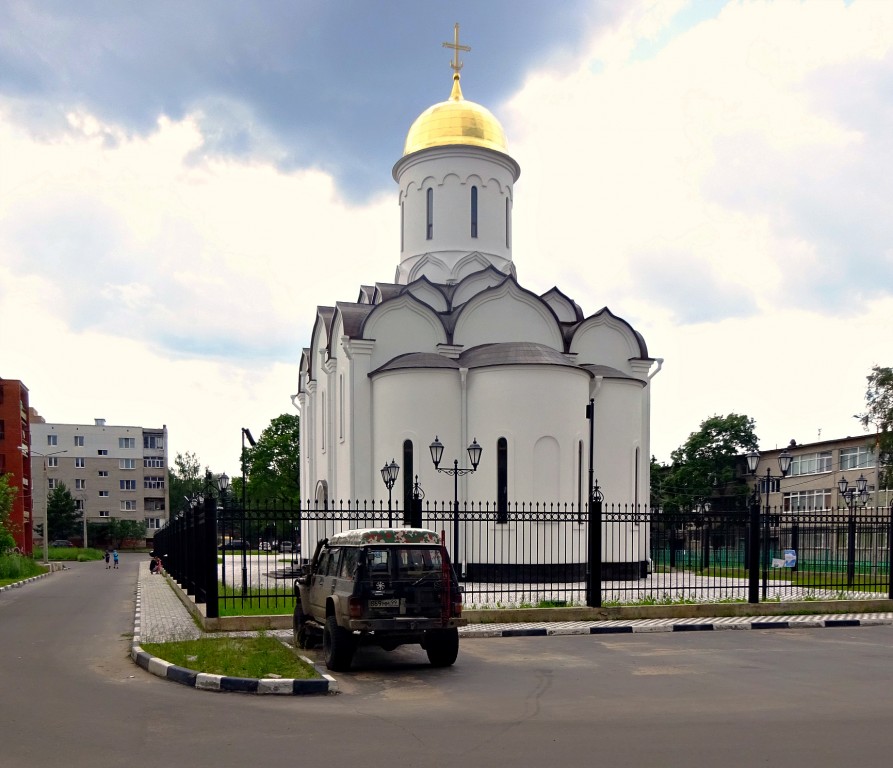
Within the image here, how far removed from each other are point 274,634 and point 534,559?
11.4 meters

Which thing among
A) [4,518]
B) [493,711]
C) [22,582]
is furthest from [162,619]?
[4,518]

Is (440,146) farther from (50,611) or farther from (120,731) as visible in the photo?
(120,731)

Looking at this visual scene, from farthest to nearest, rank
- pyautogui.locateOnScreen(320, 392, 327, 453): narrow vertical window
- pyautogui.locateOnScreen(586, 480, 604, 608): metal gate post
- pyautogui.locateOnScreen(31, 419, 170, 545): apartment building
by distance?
pyautogui.locateOnScreen(31, 419, 170, 545): apartment building
pyautogui.locateOnScreen(320, 392, 327, 453): narrow vertical window
pyautogui.locateOnScreen(586, 480, 604, 608): metal gate post

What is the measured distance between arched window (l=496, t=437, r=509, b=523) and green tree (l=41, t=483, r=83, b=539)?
186ft

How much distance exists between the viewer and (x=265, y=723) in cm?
738

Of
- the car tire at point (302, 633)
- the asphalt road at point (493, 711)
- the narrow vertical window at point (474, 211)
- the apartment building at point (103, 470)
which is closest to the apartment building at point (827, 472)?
the narrow vertical window at point (474, 211)

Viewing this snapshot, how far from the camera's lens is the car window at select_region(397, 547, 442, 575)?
32.9 ft

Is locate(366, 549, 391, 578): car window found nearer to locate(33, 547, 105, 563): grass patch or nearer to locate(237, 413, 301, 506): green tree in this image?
locate(237, 413, 301, 506): green tree

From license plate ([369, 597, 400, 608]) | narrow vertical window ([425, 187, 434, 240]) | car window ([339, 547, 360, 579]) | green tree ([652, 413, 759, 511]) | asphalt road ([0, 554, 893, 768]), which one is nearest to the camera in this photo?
asphalt road ([0, 554, 893, 768])

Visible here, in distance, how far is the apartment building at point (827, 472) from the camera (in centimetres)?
4756

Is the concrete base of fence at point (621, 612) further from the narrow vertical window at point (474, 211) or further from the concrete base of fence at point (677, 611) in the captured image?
the narrow vertical window at point (474, 211)

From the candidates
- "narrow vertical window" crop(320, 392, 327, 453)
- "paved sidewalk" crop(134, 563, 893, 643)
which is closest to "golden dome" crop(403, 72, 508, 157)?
"narrow vertical window" crop(320, 392, 327, 453)

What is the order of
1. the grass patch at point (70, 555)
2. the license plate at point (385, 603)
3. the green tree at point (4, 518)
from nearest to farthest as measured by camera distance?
1. the license plate at point (385, 603)
2. the green tree at point (4, 518)
3. the grass patch at point (70, 555)

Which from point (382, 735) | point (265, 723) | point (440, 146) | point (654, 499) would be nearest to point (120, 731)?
point (265, 723)
